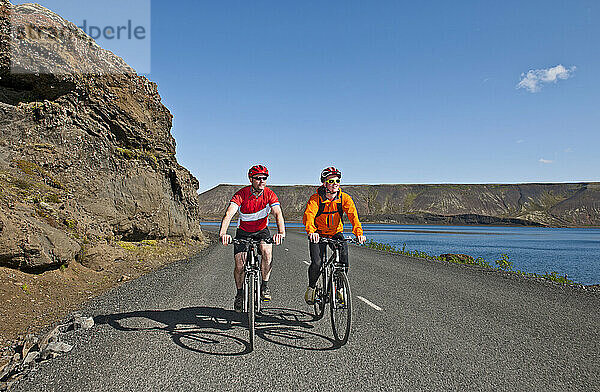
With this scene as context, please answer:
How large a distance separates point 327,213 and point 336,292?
1193mm

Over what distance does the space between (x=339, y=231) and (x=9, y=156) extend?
10.4 meters

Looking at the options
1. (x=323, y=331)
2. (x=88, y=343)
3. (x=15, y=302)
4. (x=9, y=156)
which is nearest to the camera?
(x=88, y=343)

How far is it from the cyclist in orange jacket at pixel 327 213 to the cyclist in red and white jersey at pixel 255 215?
1.70ft

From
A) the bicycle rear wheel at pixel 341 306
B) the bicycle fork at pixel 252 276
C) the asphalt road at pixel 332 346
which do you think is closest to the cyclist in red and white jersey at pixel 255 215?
the bicycle fork at pixel 252 276

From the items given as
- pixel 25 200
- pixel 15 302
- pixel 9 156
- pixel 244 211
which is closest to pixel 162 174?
pixel 9 156

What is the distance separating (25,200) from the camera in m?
9.76

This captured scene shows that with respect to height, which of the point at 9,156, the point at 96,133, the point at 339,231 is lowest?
the point at 339,231

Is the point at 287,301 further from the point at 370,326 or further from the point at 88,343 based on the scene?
the point at 88,343

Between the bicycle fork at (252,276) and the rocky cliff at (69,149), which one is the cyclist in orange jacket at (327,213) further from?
the rocky cliff at (69,149)

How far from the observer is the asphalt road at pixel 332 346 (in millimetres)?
3971

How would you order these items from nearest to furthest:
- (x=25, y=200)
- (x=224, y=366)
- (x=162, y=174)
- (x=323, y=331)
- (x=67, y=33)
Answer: (x=224, y=366) < (x=323, y=331) < (x=25, y=200) < (x=67, y=33) < (x=162, y=174)

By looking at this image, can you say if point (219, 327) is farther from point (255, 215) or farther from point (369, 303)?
point (369, 303)

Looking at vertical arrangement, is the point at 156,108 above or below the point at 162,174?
above

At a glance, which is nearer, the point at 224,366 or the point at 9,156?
the point at 224,366
